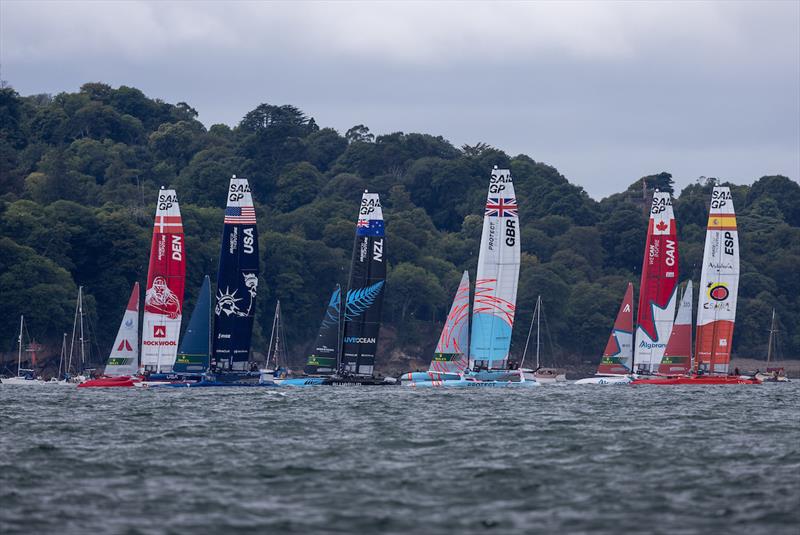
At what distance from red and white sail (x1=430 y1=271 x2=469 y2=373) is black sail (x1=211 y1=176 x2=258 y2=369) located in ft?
32.4

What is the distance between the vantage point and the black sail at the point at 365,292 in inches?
2734

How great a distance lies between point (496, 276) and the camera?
2785 inches

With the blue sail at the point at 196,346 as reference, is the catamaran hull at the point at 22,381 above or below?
below

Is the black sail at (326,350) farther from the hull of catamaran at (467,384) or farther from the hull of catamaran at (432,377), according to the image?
the hull of catamaran at (467,384)

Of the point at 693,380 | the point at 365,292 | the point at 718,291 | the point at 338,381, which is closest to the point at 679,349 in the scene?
the point at 693,380

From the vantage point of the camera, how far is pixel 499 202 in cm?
6975

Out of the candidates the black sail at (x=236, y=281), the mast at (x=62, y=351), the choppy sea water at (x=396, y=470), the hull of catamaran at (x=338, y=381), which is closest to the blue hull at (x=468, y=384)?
the hull of catamaran at (x=338, y=381)

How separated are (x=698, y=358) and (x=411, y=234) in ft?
217

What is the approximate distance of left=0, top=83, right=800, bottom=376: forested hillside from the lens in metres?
107

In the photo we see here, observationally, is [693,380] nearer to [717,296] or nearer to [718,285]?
[717,296]

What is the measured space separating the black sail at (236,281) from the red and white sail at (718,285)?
972 inches

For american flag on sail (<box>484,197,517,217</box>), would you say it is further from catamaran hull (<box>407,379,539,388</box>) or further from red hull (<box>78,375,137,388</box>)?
red hull (<box>78,375,137,388</box>)

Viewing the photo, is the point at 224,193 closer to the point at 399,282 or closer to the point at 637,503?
the point at 399,282

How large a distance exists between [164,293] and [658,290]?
2772 centimetres
